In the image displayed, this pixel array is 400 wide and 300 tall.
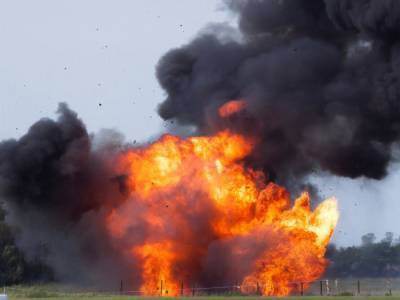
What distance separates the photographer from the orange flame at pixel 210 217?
77.9 meters

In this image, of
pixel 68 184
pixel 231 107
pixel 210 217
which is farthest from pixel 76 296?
pixel 231 107

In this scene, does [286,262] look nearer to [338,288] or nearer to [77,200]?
[338,288]

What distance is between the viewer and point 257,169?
84688 millimetres

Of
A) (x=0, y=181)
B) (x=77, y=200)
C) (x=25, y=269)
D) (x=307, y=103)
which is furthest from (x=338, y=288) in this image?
(x=25, y=269)

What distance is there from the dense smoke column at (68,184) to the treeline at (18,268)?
1481 cm

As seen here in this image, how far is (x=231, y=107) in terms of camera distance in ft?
276

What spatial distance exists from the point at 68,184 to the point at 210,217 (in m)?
16.9

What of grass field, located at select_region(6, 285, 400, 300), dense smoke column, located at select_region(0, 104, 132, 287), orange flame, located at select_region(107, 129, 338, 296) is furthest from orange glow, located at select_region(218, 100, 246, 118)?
grass field, located at select_region(6, 285, 400, 300)

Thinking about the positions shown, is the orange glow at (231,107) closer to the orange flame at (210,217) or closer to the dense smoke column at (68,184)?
the orange flame at (210,217)

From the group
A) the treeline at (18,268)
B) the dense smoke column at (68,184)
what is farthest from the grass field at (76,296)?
the treeline at (18,268)

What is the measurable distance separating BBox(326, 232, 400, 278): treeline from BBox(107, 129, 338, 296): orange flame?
4862 cm

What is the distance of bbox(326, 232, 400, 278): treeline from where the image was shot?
5404 inches

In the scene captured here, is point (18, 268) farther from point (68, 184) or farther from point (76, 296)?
point (76, 296)

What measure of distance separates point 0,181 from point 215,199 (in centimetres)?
2289
